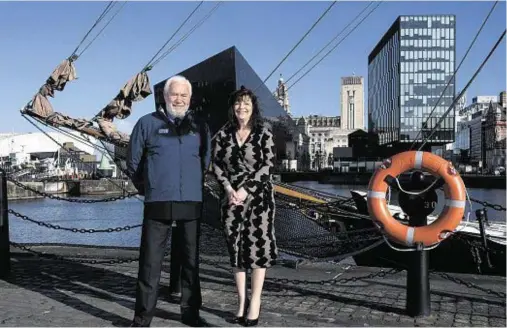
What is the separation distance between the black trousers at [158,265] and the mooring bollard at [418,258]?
5.79 ft

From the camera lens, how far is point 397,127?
310ft

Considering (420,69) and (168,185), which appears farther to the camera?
(420,69)

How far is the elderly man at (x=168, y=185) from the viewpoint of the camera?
4500mm

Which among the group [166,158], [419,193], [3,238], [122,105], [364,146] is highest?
[364,146]

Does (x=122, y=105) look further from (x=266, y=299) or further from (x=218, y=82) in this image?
(x=266, y=299)

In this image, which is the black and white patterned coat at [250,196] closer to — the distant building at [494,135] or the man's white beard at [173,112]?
the man's white beard at [173,112]

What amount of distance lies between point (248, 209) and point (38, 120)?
7.37 m

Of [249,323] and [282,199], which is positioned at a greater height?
[282,199]

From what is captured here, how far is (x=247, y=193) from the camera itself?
4594mm

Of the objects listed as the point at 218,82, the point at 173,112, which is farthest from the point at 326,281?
the point at 218,82

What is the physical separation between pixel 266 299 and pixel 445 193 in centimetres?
189

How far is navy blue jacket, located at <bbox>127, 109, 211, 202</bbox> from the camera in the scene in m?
4.50

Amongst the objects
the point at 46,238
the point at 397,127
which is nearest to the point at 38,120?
the point at 46,238

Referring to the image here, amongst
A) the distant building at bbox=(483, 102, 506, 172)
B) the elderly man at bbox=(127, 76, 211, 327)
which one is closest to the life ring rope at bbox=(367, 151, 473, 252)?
the elderly man at bbox=(127, 76, 211, 327)
